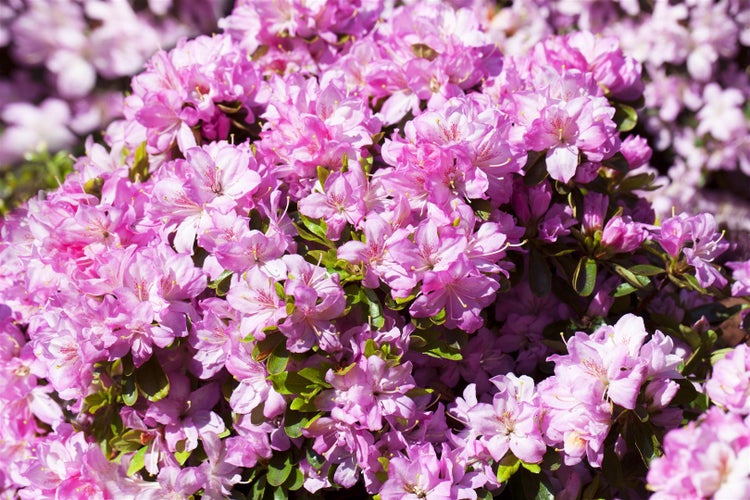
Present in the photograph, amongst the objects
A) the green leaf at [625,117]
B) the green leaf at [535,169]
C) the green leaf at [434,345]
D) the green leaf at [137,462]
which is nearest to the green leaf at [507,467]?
the green leaf at [434,345]

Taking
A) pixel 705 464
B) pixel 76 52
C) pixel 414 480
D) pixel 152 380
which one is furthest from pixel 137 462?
pixel 76 52

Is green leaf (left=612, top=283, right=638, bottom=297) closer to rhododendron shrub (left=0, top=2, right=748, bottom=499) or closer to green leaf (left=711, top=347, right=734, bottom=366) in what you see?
rhododendron shrub (left=0, top=2, right=748, bottom=499)

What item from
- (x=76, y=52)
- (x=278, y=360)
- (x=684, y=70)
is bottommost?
(x=684, y=70)

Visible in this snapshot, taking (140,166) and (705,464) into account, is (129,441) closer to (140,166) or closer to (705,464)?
(140,166)

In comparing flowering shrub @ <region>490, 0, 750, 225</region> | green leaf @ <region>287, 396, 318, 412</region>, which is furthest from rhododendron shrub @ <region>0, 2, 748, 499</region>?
flowering shrub @ <region>490, 0, 750, 225</region>

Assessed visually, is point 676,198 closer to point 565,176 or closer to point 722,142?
point 722,142

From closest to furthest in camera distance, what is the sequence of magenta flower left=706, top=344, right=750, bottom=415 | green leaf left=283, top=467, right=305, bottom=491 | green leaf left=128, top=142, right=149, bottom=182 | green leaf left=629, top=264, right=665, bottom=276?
magenta flower left=706, top=344, right=750, bottom=415 < green leaf left=283, top=467, right=305, bottom=491 < green leaf left=629, top=264, right=665, bottom=276 < green leaf left=128, top=142, right=149, bottom=182

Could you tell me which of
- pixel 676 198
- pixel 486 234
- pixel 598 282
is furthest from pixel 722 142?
pixel 486 234
